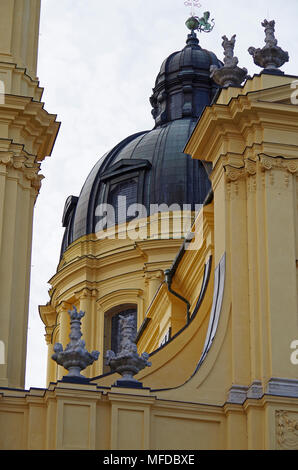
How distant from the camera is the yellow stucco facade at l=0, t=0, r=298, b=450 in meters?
19.6

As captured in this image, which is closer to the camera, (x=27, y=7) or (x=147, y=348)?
(x=27, y=7)

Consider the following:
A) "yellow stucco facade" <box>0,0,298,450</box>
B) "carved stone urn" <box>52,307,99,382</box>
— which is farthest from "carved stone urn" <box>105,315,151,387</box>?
"carved stone urn" <box>52,307,99,382</box>

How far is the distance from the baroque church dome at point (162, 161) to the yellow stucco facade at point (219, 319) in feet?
34.2

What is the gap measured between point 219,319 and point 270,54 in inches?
200

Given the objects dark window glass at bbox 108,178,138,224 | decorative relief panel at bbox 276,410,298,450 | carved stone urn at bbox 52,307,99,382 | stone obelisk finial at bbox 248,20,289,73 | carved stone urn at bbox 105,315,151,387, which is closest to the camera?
decorative relief panel at bbox 276,410,298,450

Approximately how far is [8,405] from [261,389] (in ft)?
12.7

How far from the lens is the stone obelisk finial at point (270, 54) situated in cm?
2314

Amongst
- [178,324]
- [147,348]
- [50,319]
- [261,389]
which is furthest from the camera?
[50,319]

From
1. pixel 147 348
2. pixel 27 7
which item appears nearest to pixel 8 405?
pixel 27 7

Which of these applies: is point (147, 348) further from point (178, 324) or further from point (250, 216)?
point (250, 216)

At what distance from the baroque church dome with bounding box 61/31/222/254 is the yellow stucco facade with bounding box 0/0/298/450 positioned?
10419 millimetres

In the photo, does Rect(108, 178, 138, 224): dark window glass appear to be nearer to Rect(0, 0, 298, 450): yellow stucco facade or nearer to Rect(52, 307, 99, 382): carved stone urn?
Rect(0, 0, 298, 450): yellow stucco facade

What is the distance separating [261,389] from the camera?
20.1 meters

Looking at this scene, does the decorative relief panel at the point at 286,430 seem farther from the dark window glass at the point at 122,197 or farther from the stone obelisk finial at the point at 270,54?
the dark window glass at the point at 122,197
